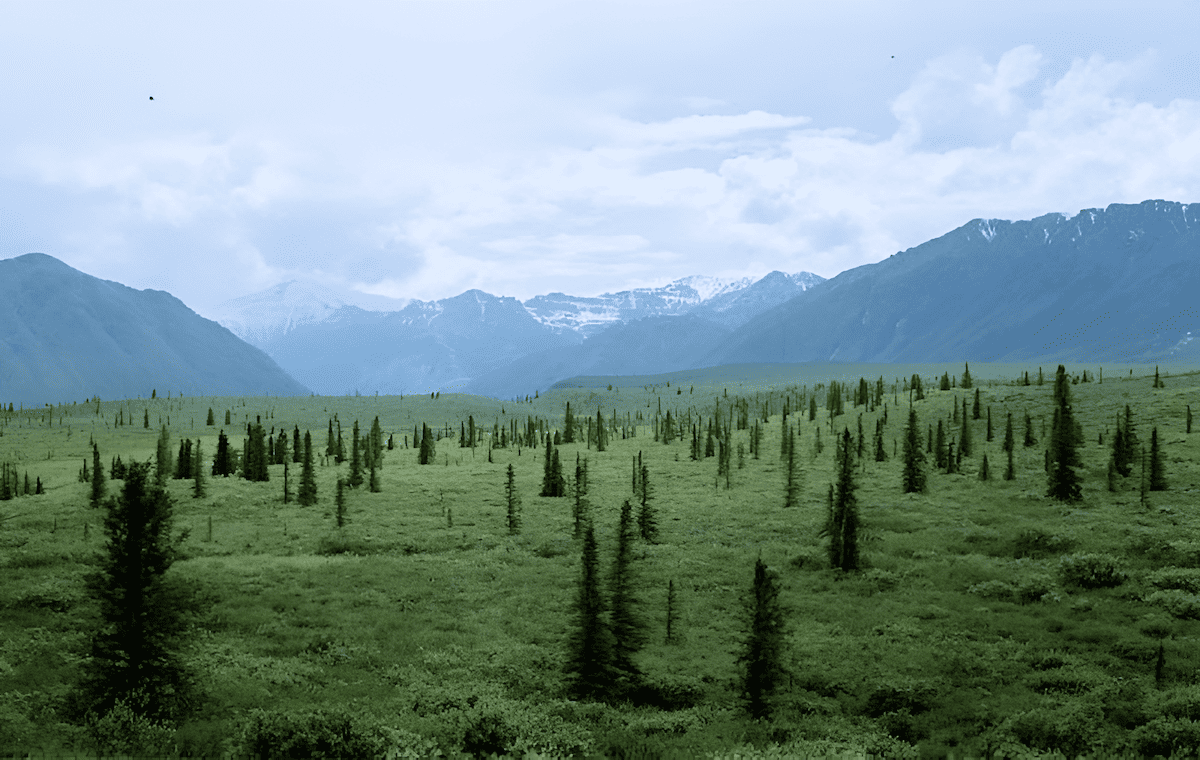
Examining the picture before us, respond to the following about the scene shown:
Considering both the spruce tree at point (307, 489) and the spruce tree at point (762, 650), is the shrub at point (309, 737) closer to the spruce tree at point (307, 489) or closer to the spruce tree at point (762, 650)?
the spruce tree at point (762, 650)

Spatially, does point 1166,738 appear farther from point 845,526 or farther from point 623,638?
point 845,526

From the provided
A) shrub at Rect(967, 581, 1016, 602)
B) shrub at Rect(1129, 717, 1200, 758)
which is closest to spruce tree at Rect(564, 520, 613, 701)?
shrub at Rect(1129, 717, 1200, 758)

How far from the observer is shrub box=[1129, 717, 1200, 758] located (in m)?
17.3

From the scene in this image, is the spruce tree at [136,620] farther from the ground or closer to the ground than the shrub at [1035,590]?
farther from the ground

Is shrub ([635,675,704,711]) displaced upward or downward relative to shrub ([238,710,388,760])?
downward

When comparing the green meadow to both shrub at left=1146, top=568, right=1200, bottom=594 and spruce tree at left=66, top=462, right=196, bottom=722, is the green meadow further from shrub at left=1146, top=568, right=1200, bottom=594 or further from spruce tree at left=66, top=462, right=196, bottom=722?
spruce tree at left=66, top=462, right=196, bottom=722

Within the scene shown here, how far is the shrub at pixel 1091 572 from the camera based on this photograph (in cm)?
3164

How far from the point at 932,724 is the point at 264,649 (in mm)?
21945

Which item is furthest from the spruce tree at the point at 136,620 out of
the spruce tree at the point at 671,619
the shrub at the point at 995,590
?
the shrub at the point at 995,590

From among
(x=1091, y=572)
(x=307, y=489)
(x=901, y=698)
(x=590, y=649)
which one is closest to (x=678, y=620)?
(x=590, y=649)

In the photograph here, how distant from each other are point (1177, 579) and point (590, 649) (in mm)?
26065

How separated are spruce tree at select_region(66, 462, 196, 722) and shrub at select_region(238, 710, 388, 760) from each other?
3701 millimetres

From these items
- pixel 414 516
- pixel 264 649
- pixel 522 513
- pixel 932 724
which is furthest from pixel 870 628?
pixel 414 516

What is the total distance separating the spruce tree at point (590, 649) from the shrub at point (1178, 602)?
2191 cm
